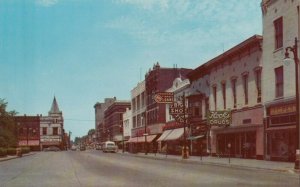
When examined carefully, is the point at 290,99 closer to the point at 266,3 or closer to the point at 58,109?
the point at 266,3

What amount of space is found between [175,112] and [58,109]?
125999 millimetres

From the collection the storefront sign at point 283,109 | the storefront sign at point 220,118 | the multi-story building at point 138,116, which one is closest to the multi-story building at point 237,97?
the storefront sign at point 220,118

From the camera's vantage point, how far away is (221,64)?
50250 mm

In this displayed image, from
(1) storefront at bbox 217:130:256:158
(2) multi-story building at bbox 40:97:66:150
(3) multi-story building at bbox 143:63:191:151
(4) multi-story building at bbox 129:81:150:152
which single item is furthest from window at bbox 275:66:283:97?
(2) multi-story building at bbox 40:97:66:150

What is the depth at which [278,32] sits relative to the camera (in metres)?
38.2

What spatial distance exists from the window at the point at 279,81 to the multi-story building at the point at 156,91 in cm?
4042

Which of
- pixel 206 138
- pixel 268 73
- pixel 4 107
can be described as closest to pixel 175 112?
pixel 206 138

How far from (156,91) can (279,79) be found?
45.1m

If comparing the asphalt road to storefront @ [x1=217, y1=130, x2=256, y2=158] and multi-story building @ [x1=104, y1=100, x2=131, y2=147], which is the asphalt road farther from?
multi-story building @ [x1=104, y1=100, x2=131, y2=147]

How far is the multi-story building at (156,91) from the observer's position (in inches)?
3104

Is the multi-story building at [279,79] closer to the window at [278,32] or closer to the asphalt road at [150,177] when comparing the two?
the window at [278,32]

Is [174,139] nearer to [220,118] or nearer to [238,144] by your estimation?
[220,118]

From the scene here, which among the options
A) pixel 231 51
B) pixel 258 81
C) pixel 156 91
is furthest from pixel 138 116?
pixel 258 81

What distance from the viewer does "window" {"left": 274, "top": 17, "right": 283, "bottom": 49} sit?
37.8 m
